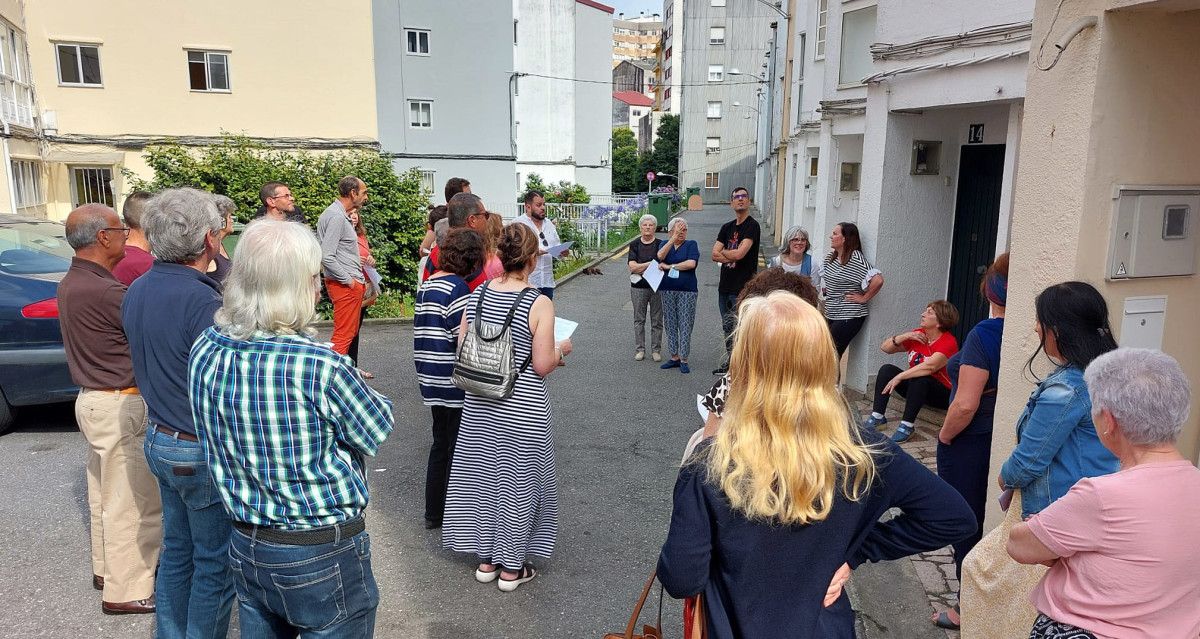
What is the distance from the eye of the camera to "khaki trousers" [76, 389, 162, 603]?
3637 mm

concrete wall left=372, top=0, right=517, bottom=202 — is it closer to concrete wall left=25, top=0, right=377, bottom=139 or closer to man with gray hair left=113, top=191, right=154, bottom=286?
concrete wall left=25, top=0, right=377, bottom=139

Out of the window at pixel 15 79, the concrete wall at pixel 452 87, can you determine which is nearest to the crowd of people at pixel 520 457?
the window at pixel 15 79

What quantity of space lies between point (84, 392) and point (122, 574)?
927mm

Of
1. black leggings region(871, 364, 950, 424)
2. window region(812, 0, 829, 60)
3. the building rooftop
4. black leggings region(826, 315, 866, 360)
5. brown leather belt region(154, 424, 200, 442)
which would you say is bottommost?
black leggings region(871, 364, 950, 424)

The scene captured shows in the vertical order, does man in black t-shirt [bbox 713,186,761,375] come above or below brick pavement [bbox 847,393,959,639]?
above

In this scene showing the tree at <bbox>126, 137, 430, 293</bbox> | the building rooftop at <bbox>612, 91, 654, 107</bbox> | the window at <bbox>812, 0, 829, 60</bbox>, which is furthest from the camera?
the building rooftop at <bbox>612, 91, 654, 107</bbox>

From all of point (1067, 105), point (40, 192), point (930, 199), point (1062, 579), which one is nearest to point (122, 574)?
point (1062, 579)

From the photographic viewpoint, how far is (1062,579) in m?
2.16

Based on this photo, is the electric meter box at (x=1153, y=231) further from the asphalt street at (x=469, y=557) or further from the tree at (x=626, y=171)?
the tree at (x=626, y=171)

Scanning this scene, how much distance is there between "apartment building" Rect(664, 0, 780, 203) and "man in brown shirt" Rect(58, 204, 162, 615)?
5477 cm

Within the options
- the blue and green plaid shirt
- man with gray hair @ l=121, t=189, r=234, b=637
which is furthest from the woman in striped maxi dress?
the blue and green plaid shirt

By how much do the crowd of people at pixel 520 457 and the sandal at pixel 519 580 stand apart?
0.04 ft

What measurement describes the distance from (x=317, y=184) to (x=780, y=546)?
12269 millimetres

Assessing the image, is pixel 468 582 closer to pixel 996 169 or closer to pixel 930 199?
pixel 930 199
